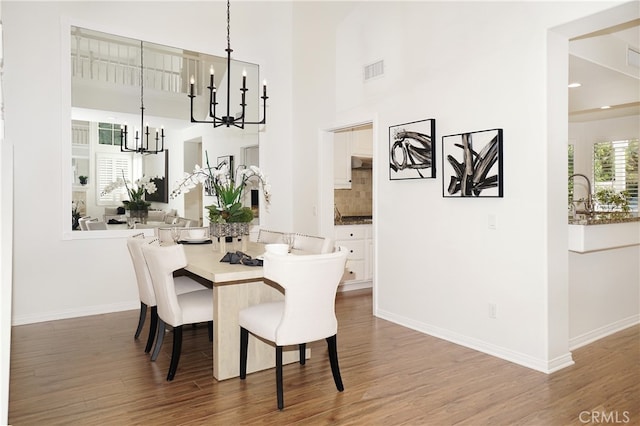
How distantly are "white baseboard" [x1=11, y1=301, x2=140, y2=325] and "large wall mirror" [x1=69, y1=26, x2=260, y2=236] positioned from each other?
2.77 ft

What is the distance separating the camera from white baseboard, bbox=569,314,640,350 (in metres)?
3.66

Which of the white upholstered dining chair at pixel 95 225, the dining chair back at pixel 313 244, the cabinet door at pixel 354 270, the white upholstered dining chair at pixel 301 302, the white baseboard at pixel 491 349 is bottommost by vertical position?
the white baseboard at pixel 491 349

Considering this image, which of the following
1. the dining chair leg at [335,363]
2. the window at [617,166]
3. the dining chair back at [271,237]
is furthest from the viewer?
the window at [617,166]

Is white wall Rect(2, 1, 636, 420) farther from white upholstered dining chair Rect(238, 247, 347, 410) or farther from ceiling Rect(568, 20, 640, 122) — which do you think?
white upholstered dining chair Rect(238, 247, 347, 410)

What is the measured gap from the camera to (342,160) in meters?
6.12


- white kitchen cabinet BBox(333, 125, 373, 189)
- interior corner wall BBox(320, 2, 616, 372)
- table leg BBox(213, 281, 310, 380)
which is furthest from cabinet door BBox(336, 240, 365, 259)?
table leg BBox(213, 281, 310, 380)

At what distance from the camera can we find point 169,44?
17.1 feet

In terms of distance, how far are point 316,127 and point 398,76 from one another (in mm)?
1477

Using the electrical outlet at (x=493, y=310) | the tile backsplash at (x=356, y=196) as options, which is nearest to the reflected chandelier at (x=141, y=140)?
the tile backsplash at (x=356, y=196)

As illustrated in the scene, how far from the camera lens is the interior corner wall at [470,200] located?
3193mm

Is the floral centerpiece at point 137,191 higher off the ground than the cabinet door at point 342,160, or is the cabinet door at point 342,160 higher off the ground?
the cabinet door at point 342,160

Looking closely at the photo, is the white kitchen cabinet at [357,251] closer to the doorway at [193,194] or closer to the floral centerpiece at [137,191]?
the doorway at [193,194]

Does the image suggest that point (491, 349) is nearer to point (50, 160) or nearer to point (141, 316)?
point (141, 316)

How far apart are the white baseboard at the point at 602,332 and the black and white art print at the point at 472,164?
1.40 meters
